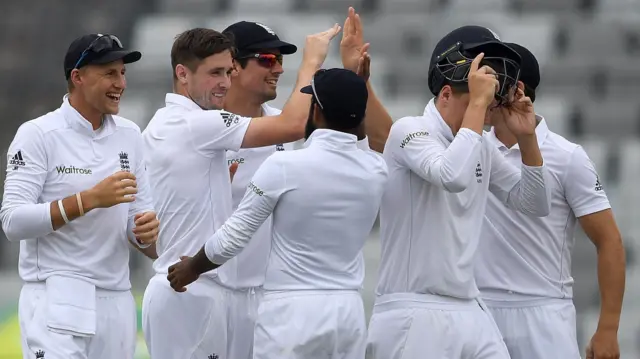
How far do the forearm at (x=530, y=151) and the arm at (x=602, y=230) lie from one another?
50 centimetres

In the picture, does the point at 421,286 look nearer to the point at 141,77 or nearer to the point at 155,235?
the point at 155,235

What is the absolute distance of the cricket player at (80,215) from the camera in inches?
215

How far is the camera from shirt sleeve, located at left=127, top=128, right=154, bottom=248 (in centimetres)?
587

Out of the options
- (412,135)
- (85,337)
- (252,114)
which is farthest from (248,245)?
(412,135)

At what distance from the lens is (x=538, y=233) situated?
6.14m

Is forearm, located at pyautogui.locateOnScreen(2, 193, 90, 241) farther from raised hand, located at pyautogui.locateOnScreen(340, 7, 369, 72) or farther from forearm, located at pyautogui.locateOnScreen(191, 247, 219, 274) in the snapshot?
raised hand, located at pyautogui.locateOnScreen(340, 7, 369, 72)

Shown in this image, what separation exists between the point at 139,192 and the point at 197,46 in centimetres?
74

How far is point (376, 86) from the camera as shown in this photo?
1299 centimetres

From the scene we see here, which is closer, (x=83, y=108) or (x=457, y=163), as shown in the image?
(x=457, y=163)

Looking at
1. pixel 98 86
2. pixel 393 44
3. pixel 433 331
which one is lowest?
pixel 433 331

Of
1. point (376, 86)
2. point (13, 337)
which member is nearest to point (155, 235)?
point (13, 337)

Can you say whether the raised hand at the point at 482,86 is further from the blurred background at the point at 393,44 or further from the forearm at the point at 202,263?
the blurred background at the point at 393,44

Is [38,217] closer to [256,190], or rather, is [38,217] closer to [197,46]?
[256,190]

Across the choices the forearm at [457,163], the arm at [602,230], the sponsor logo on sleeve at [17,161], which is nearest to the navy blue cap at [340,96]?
the forearm at [457,163]
